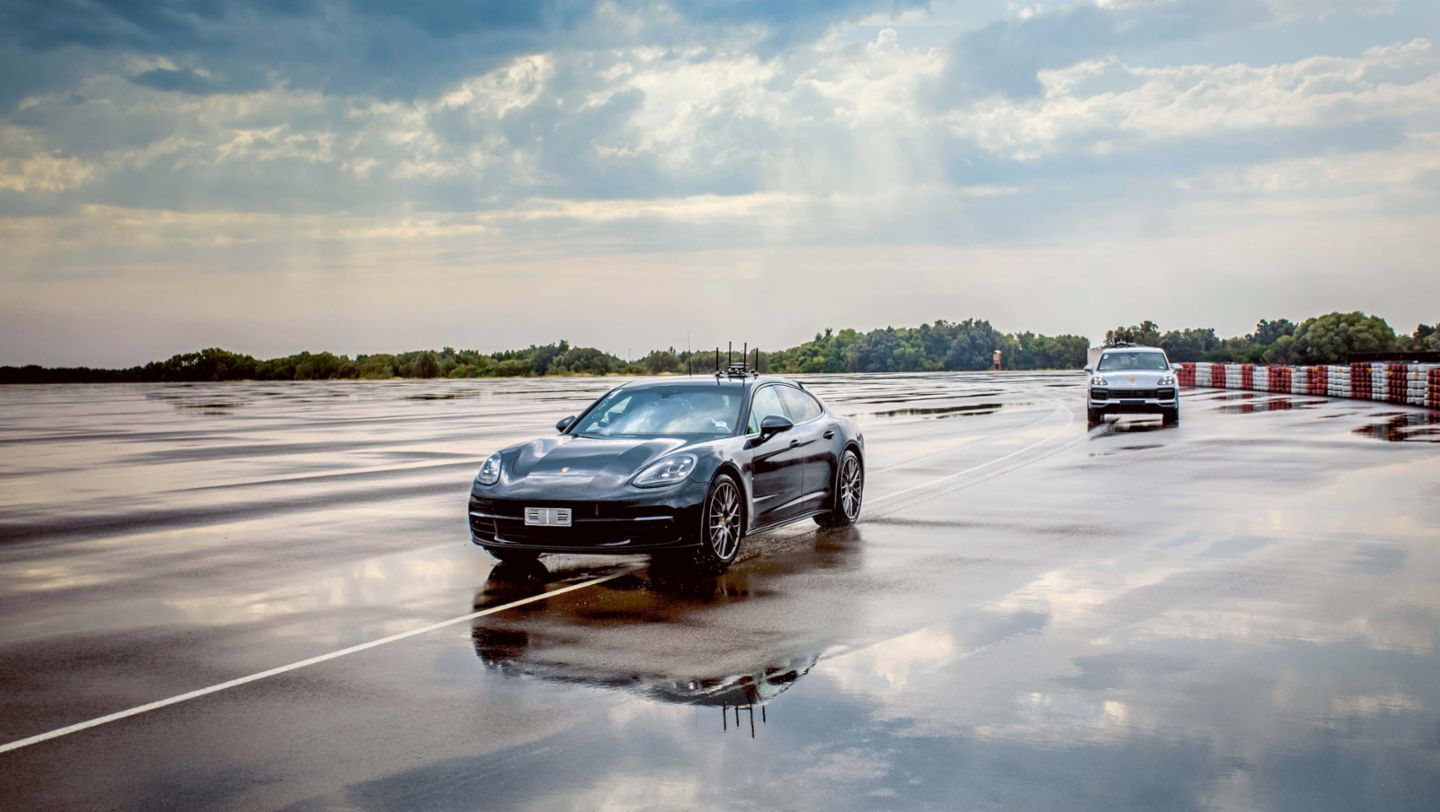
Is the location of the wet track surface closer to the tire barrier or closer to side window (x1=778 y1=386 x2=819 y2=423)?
side window (x1=778 y1=386 x2=819 y2=423)

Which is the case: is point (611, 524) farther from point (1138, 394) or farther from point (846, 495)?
point (1138, 394)

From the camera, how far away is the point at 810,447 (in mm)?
12477

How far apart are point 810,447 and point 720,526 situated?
2.11 meters

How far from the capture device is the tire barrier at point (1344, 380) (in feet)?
123

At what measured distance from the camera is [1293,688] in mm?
6516

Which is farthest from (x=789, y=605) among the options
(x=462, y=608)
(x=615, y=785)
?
(x=615, y=785)

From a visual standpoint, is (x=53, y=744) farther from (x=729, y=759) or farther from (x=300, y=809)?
(x=729, y=759)

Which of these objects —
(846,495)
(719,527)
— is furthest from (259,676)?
(846,495)

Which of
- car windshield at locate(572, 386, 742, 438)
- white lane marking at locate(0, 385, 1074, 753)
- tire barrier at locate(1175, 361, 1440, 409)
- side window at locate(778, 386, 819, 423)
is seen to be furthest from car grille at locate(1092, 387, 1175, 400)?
white lane marking at locate(0, 385, 1074, 753)

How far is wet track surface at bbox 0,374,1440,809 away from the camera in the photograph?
5.20 m

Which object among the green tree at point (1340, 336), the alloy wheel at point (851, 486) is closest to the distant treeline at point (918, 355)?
the green tree at point (1340, 336)

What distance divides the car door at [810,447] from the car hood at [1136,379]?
1975 cm

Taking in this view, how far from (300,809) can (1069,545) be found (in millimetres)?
7954

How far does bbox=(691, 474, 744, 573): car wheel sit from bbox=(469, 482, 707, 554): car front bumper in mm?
158
